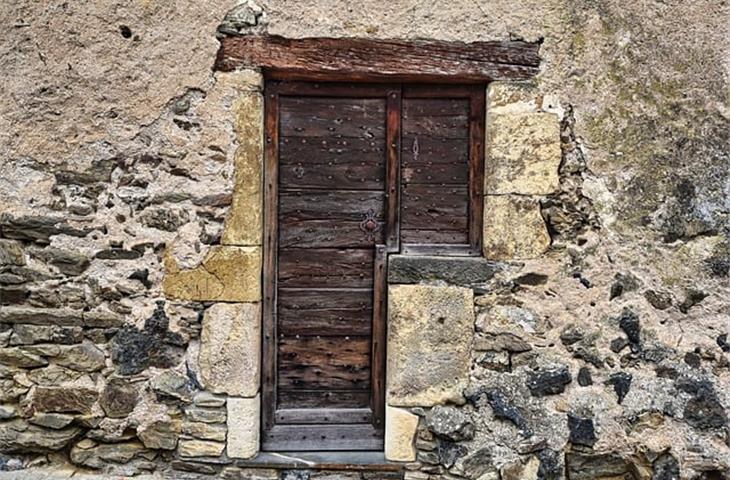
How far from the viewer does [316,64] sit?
276cm

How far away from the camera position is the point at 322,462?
279cm

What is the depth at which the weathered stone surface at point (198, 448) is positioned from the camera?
2750mm

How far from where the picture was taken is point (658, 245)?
2.74 m

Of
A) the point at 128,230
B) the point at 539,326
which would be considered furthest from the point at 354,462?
the point at 128,230

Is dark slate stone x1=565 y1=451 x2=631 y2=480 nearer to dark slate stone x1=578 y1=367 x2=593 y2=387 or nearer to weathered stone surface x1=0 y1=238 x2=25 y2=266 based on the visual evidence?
dark slate stone x1=578 y1=367 x2=593 y2=387


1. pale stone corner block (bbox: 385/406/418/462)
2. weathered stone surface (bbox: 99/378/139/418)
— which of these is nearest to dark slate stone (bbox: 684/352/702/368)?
pale stone corner block (bbox: 385/406/418/462)

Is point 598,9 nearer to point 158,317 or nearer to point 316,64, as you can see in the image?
point 316,64

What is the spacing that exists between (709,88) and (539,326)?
1.35 metres

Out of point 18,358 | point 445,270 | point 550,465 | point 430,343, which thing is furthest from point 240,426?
point 550,465

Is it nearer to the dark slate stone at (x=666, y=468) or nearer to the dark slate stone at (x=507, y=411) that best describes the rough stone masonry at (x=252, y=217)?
the dark slate stone at (x=507, y=411)

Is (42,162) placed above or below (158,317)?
above

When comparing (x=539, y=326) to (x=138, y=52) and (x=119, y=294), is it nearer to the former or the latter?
(x=119, y=294)

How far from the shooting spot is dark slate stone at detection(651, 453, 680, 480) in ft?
8.84

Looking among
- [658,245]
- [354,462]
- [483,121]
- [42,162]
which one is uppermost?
[483,121]
